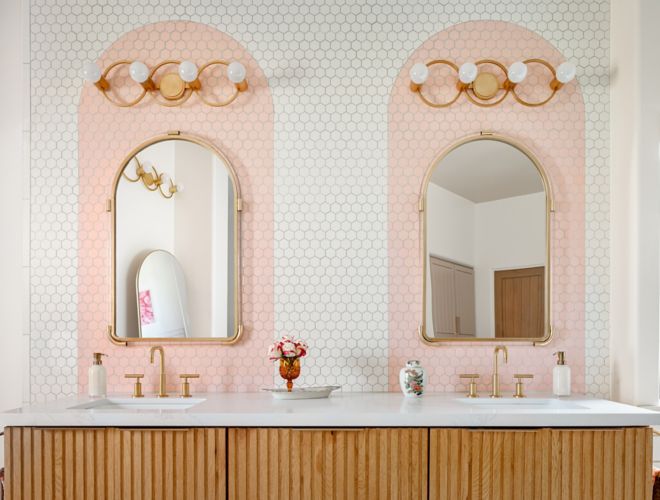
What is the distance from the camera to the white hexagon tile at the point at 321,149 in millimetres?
2934

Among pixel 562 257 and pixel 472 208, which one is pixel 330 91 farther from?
pixel 562 257

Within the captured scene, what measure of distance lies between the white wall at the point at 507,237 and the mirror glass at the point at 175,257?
1047mm

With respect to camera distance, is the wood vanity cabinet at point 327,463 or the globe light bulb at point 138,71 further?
the globe light bulb at point 138,71

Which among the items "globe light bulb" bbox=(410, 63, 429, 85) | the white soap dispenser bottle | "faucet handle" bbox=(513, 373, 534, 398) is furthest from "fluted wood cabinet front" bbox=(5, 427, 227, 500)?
"globe light bulb" bbox=(410, 63, 429, 85)

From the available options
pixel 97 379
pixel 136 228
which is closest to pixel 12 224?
pixel 136 228

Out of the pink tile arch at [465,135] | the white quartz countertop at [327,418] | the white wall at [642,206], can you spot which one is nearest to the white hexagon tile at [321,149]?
the pink tile arch at [465,135]

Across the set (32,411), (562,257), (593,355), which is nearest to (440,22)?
(562,257)

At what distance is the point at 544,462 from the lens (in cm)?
230

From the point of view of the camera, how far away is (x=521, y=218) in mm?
2961

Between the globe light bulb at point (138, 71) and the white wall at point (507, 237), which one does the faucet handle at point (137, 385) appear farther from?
the white wall at point (507, 237)

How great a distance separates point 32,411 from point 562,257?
2.16 meters

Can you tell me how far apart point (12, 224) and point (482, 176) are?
204cm

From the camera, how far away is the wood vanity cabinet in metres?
2.30

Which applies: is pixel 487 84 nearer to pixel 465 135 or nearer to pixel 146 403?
pixel 465 135
